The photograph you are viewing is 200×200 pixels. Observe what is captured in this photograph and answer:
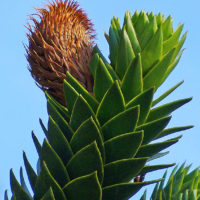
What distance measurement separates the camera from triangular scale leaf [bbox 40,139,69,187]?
1140 mm

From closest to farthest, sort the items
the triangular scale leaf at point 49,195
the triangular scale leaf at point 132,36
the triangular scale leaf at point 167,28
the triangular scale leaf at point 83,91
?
the triangular scale leaf at point 49,195
the triangular scale leaf at point 83,91
the triangular scale leaf at point 132,36
the triangular scale leaf at point 167,28

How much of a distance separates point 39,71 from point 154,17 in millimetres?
463

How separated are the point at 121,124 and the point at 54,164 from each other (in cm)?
23

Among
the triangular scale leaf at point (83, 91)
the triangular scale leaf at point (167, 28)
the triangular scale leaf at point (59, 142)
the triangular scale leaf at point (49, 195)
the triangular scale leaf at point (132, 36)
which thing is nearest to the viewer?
the triangular scale leaf at point (49, 195)

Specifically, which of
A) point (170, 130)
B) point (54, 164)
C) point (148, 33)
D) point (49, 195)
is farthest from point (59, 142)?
point (148, 33)

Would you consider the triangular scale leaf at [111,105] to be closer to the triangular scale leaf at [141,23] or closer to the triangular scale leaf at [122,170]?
the triangular scale leaf at [122,170]

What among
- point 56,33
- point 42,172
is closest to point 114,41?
point 56,33

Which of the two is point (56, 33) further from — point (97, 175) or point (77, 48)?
point (97, 175)

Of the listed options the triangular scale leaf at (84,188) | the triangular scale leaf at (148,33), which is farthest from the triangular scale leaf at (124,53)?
the triangular scale leaf at (84,188)

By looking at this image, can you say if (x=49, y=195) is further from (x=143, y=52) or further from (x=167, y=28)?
(x=167, y=28)

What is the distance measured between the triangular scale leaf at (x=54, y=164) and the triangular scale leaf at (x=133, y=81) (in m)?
0.31

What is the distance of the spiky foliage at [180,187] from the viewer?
1417 mm

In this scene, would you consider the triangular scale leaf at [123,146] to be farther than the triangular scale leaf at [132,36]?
No

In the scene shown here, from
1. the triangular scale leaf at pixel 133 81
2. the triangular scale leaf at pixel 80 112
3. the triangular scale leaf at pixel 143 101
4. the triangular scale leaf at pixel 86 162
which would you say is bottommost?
the triangular scale leaf at pixel 86 162
